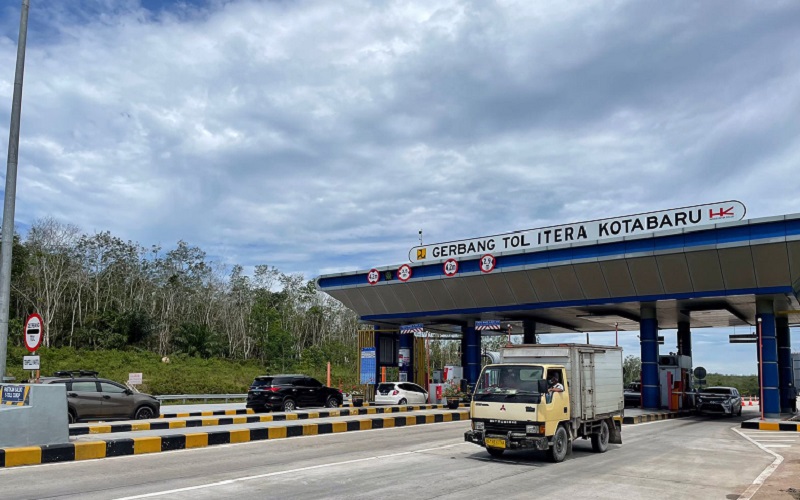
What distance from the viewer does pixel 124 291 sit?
65.9m

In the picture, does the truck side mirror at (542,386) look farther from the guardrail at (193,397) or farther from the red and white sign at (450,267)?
the guardrail at (193,397)

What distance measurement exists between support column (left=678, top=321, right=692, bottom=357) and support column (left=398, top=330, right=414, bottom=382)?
48.7 feet

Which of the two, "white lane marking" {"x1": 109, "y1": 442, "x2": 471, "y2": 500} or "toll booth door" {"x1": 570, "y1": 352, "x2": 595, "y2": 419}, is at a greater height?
"toll booth door" {"x1": 570, "y1": 352, "x2": 595, "y2": 419}

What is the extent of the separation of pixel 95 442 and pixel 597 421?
10363 millimetres

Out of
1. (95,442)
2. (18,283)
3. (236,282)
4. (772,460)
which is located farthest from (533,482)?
(236,282)

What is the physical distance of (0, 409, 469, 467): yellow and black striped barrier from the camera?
37.6 ft

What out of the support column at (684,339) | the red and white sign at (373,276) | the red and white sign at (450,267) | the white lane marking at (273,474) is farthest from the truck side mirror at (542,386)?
the support column at (684,339)

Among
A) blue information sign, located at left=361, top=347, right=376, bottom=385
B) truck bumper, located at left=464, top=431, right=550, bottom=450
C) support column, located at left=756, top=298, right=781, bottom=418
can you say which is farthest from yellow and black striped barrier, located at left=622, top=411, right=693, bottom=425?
blue information sign, located at left=361, top=347, right=376, bottom=385

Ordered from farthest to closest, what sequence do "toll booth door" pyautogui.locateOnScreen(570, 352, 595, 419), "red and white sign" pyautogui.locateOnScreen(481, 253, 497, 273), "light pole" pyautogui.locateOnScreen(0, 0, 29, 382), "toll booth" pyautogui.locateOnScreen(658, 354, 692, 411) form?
"toll booth" pyautogui.locateOnScreen(658, 354, 692, 411)
"red and white sign" pyautogui.locateOnScreen(481, 253, 497, 273)
"toll booth door" pyautogui.locateOnScreen(570, 352, 595, 419)
"light pole" pyautogui.locateOnScreen(0, 0, 29, 382)

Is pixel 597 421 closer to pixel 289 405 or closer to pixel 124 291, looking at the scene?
pixel 289 405

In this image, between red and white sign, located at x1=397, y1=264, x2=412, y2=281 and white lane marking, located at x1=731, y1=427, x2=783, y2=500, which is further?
red and white sign, located at x1=397, y1=264, x2=412, y2=281

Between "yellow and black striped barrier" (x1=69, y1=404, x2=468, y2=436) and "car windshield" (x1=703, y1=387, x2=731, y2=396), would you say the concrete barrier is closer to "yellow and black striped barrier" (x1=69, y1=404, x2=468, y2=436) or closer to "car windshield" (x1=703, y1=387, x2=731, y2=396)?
"yellow and black striped barrier" (x1=69, y1=404, x2=468, y2=436)

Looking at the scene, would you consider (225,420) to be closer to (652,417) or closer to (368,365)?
(368,365)

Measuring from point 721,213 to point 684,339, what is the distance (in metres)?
13.7
